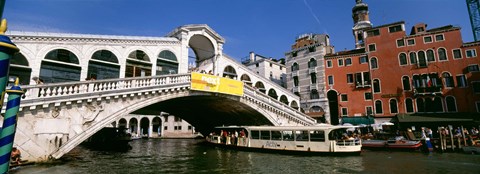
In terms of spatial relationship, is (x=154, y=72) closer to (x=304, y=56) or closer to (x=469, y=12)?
(x=304, y=56)

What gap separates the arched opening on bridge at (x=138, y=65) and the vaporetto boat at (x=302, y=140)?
33.7 ft

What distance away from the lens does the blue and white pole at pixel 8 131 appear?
9.16 ft

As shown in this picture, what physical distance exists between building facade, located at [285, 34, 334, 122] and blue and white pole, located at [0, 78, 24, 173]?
33.7m

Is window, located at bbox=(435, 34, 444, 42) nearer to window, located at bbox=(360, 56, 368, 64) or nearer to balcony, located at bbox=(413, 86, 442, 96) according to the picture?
balcony, located at bbox=(413, 86, 442, 96)

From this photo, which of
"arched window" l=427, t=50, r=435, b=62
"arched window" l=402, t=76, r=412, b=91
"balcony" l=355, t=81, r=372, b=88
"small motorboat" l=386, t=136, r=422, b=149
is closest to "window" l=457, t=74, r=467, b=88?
"arched window" l=427, t=50, r=435, b=62

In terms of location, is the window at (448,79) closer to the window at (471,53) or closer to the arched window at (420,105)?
the window at (471,53)

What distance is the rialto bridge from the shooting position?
1316cm

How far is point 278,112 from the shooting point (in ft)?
86.3

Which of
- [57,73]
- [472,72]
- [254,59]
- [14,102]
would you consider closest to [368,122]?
[472,72]

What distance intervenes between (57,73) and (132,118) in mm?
39628

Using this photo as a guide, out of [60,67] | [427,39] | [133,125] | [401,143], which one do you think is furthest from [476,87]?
[133,125]

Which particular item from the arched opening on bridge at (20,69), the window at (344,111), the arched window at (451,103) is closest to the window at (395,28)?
the arched window at (451,103)

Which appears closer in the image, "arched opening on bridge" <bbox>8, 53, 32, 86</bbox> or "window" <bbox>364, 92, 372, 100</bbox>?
"arched opening on bridge" <bbox>8, 53, 32, 86</bbox>

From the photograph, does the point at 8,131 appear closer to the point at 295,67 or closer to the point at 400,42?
the point at 400,42
